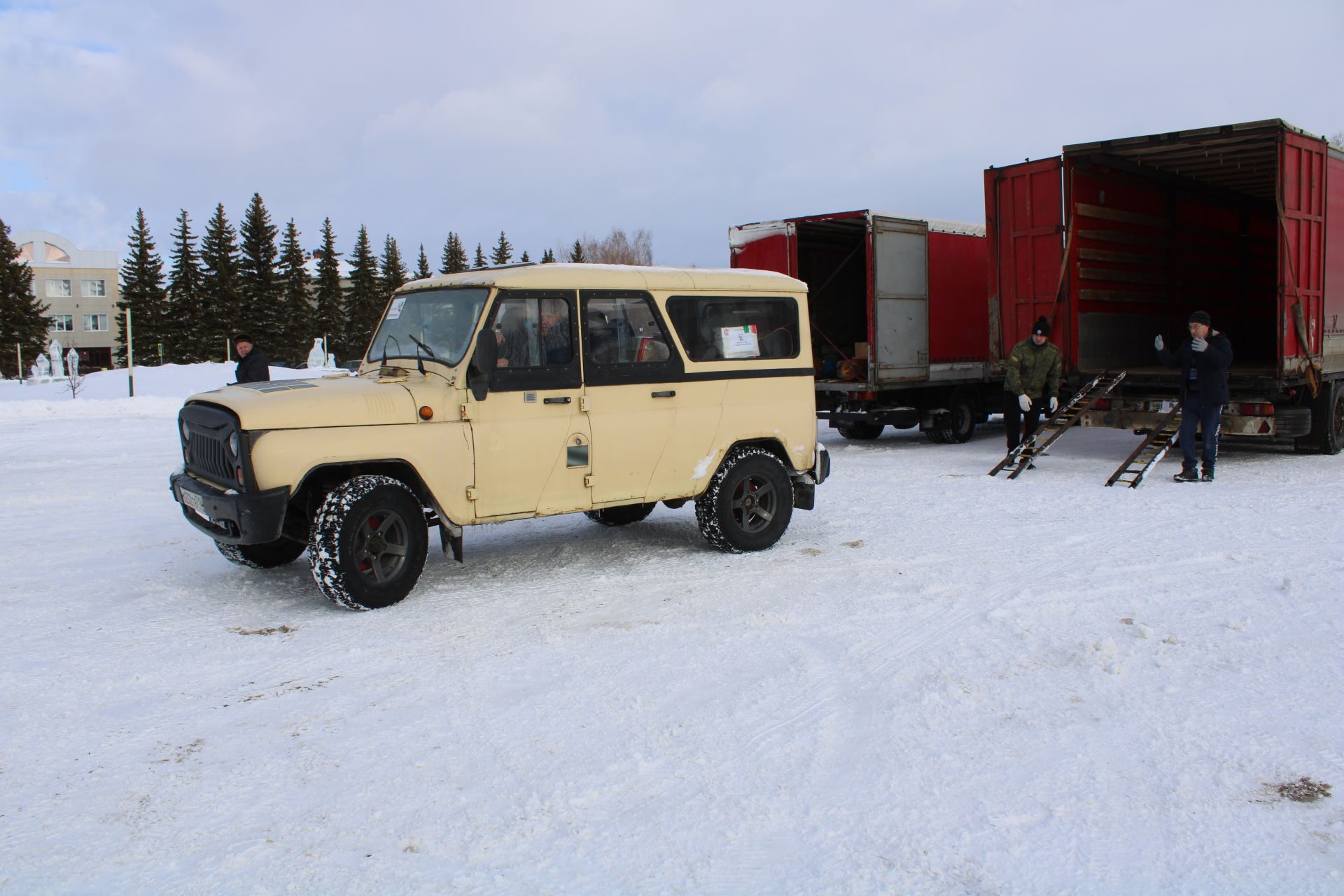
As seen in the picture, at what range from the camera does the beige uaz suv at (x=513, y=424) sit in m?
5.78

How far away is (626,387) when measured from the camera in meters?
6.83

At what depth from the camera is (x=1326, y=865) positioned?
3.10m

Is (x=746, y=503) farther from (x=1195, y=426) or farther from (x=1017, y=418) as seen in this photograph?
(x=1017, y=418)

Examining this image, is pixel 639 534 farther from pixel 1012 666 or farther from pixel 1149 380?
pixel 1149 380

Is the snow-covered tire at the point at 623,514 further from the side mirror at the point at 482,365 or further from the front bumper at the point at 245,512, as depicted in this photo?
the front bumper at the point at 245,512

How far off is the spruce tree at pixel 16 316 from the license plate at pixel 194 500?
177 ft

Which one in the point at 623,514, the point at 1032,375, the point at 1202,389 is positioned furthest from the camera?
the point at 1032,375

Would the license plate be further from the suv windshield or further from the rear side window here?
the rear side window

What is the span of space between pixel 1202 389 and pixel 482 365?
7.80 meters

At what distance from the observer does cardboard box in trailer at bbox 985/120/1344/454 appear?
11.0 metres

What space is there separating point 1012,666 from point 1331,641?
5.69ft

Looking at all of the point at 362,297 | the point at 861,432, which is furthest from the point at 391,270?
the point at 861,432

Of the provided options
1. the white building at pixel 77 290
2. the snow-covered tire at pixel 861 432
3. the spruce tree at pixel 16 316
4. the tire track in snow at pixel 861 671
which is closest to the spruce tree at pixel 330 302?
the spruce tree at pixel 16 316

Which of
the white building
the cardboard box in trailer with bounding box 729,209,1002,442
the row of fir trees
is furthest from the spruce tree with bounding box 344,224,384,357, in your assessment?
the cardboard box in trailer with bounding box 729,209,1002,442
